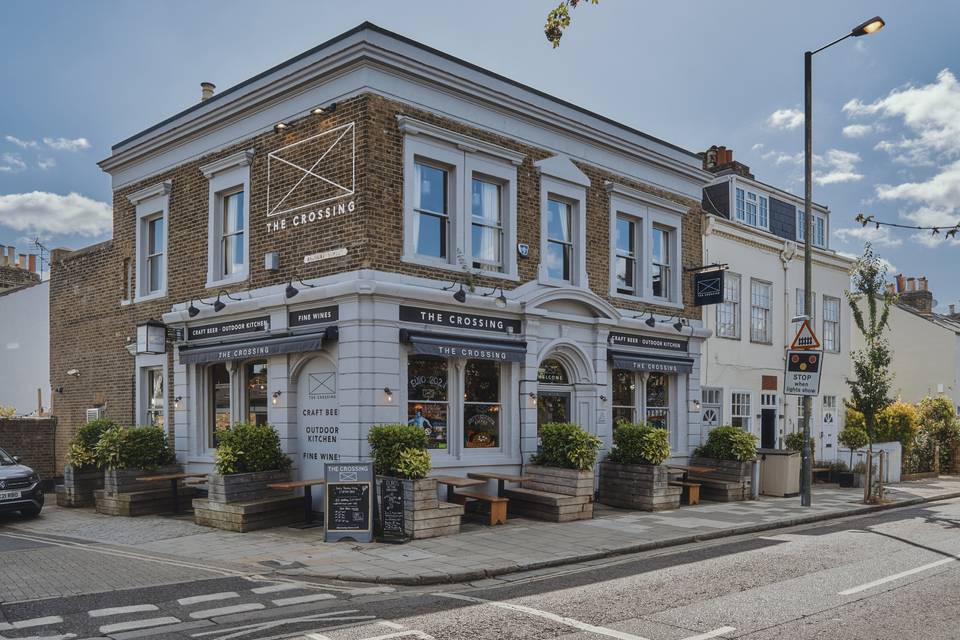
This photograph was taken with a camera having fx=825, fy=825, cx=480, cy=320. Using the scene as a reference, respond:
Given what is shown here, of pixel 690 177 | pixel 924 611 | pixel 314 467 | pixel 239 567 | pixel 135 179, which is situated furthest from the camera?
pixel 690 177

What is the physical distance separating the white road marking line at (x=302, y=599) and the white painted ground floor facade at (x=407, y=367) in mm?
4383

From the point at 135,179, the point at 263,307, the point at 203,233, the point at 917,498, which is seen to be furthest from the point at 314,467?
the point at 917,498

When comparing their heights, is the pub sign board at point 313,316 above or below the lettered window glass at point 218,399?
above

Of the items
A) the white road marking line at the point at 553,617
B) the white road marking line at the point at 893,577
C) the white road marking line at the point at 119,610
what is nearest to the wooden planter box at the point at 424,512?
the white road marking line at the point at 553,617

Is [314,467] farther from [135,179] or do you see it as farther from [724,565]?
[135,179]

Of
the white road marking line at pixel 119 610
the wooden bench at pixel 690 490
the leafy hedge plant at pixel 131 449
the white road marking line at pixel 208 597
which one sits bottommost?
the wooden bench at pixel 690 490

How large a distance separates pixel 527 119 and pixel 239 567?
9809mm

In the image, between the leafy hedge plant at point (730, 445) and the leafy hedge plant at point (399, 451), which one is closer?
the leafy hedge plant at point (399, 451)

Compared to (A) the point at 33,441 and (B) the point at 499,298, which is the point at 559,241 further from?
(A) the point at 33,441

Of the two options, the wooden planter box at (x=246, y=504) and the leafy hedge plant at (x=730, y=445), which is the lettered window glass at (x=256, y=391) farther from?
the leafy hedge plant at (x=730, y=445)

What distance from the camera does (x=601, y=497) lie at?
A: 16484 millimetres

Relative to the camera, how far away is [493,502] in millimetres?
13500

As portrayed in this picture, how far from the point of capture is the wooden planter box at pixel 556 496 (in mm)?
14016

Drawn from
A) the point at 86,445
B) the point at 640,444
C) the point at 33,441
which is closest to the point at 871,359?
the point at 640,444
